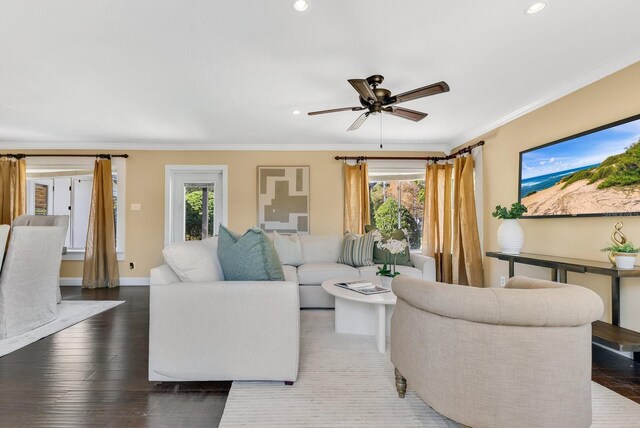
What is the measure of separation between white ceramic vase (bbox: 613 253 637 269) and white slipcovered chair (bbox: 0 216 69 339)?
4.72 metres

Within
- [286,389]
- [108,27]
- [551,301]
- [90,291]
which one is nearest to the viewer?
[551,301]

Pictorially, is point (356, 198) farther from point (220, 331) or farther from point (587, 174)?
point (220, 331)

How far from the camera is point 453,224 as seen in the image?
4680 millimetres

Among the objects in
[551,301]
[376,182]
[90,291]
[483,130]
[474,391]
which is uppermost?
[483,130]

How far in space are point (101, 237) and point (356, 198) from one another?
4.02 meters

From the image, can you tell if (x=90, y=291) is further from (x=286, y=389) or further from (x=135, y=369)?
(x=286, y=389)

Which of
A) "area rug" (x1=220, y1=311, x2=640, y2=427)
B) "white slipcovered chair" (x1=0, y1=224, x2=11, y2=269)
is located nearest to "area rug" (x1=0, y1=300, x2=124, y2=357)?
"white slipcovered chair" (x1=0, y1=224, x2=11, y2=269)

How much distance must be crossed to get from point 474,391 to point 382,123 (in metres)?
3.41

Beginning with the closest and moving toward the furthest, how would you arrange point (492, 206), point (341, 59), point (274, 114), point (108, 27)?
point (108, 27) < point (341, 59) < point (274, 114) < point (492, 206)

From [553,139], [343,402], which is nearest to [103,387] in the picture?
[343,402]

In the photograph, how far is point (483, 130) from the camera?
4152 millimetres

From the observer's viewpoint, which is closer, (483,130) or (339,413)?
(339,413)

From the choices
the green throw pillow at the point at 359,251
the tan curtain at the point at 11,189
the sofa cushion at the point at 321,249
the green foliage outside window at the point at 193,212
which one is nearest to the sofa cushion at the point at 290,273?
the sofa cushion at the point at 321,249

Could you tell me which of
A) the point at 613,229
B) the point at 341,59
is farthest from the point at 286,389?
the point at 613,229
